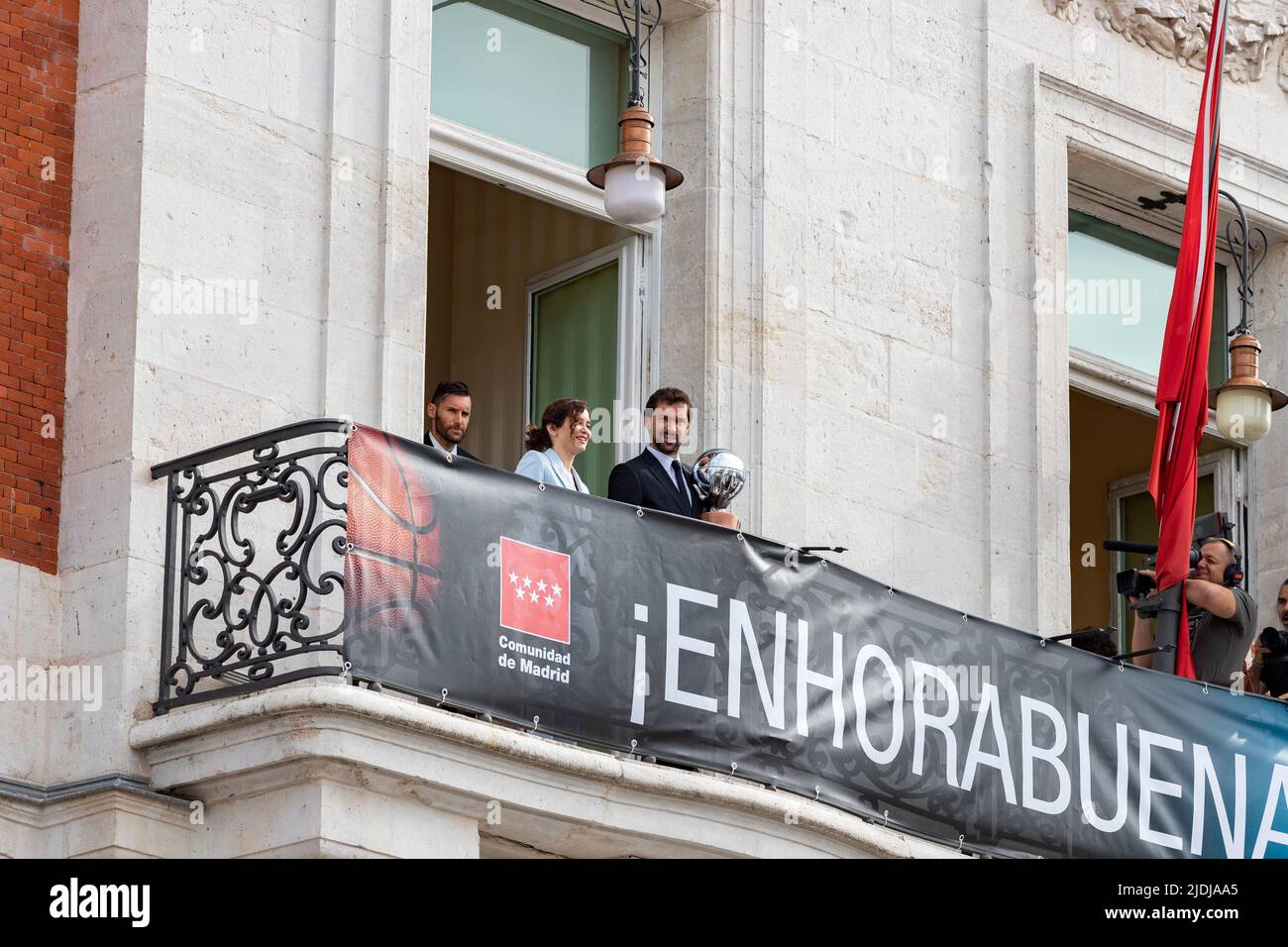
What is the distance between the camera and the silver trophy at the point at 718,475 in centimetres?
A: 1159

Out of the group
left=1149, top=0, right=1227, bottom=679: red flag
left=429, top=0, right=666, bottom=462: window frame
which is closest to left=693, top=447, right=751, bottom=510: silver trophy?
left=429, top=0, right=666, bottom=462: window frame

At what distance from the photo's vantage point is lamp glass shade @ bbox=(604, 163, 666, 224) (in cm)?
1183

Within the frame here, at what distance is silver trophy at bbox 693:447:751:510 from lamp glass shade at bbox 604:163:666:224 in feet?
3.54

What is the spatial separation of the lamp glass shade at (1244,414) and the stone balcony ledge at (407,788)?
480 centimetres

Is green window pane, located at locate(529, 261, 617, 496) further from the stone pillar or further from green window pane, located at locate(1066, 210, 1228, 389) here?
green window pane, located at locate(1066, 210, 1228, 389)

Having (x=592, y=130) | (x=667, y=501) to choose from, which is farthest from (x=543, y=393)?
(x=667, y=501)

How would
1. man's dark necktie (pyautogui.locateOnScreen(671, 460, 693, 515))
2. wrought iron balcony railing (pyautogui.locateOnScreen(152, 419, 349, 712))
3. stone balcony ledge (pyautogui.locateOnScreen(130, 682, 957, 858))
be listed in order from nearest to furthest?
1. stone balcony ledge (pyautogui.locateOnScreen(130, 682, 957, 858))
2. wrought iron balcony railing (pyautogui.locateOnScreen(152, 419, 349, 712))
3. man's dark necktie (pyautogui.locateOnScreen(671, 460, 693, 515))

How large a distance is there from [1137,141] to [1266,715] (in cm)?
390

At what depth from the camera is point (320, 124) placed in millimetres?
11898

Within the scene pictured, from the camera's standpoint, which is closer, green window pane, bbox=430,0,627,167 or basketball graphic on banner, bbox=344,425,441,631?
basketball graphic on banner, bbox=344,425,441,631

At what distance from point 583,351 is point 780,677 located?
3.08m

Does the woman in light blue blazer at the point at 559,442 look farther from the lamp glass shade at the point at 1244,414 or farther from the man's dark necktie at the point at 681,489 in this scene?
the lamp glass shade at the point at 1244,414

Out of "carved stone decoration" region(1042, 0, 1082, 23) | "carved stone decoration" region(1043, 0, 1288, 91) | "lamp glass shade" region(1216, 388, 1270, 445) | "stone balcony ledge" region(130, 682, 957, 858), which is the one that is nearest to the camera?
"stone balcony ledge" region(130, 682, 957, 858)

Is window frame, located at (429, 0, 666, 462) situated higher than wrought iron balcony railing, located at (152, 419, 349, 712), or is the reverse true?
window frame, located at (429, 0, 666, 462)
